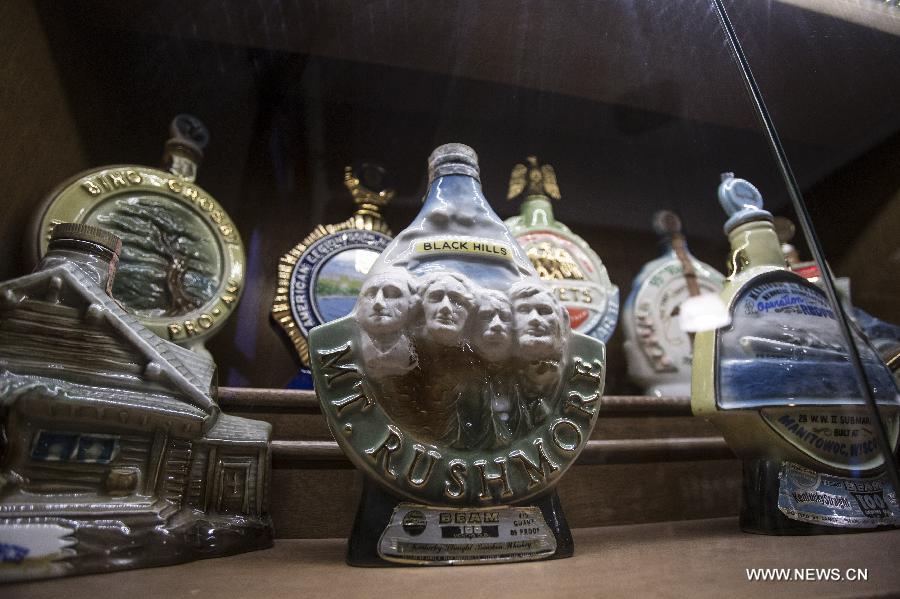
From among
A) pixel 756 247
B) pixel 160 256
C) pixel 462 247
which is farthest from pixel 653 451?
pixel 160 256

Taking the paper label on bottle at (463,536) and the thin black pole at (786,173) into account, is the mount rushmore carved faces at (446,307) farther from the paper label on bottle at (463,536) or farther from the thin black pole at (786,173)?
the thin black pole at (786,173)

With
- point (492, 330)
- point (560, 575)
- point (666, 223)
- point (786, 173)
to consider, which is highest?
point (666, 223)

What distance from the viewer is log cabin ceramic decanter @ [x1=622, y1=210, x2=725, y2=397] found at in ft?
3.64

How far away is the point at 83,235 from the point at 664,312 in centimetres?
103

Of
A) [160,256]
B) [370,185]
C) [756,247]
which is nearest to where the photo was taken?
[756,247]

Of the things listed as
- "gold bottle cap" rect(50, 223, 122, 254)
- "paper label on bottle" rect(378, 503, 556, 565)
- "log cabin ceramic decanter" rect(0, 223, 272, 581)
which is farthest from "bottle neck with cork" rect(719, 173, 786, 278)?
"gold bottle cap" rect(50, 223, 122, 254)

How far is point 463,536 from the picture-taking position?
1.86 ft

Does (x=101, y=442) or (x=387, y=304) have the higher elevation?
(x=387, y=304)

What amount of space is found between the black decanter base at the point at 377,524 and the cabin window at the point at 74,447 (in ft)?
0.84

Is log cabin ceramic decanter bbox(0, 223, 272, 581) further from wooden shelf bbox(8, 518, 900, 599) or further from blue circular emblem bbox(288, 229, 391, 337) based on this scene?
blue circular emblem bbox(288, 229, 391, 337)

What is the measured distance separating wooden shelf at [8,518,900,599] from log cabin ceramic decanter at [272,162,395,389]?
45 cm

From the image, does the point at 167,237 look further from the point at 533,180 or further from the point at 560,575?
the point at 560,575

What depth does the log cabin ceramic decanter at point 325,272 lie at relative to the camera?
1.01 meters

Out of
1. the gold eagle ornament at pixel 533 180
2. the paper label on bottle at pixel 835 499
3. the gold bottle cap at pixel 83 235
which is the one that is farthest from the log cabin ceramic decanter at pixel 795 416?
the gold bottle cap at pixel 83 235
